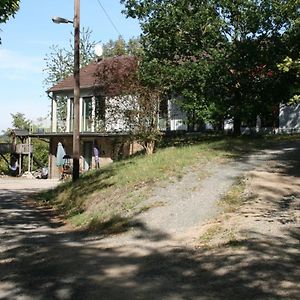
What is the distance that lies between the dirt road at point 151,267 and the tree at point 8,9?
423 centimetres

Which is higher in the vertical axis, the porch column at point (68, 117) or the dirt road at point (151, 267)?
the porch column at point (68, 117)

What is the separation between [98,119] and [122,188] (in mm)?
10515

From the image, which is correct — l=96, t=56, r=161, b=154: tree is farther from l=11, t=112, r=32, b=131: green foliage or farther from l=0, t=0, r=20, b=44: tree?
l=11, t=112, r=32, b=131: green foliage

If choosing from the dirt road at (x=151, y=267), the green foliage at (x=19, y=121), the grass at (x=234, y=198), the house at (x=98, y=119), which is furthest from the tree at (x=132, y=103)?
the green foliage at (x=19, y=121)

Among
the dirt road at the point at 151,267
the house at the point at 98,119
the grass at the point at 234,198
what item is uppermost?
the house at the point at 98,119

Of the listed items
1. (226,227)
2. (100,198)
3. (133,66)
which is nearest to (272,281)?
(226,227)

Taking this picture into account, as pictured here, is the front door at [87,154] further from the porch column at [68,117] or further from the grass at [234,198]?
the grass at [234,198]

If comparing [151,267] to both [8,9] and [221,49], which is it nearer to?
[8,9]

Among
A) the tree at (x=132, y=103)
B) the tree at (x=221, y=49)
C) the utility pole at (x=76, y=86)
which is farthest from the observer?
the tree at (x=221, y=49)

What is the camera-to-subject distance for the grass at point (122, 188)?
477 inches

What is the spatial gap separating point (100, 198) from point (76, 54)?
7.47 m

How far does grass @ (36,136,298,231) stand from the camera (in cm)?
1211

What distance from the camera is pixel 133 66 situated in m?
23.4

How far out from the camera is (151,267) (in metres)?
7.11
